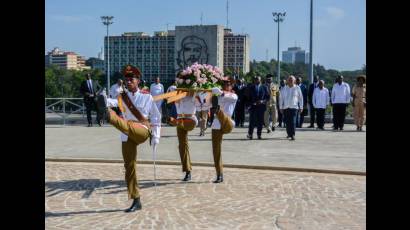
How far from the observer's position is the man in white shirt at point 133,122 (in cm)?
794

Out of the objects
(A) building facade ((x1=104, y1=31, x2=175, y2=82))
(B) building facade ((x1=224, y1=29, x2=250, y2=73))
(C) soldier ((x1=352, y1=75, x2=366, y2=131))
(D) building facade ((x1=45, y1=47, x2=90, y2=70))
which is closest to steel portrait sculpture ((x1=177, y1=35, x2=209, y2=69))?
(C) soldier ((x1=352, y1=75, x2=366, y2=131))

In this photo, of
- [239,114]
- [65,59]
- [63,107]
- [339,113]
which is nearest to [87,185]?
[239,114]

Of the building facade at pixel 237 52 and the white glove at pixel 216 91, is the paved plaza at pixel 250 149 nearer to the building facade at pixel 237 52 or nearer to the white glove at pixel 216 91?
the white glove at pixel 216 91

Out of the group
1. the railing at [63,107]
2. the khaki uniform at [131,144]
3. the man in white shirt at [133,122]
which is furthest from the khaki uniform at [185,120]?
the railing at [63,107]

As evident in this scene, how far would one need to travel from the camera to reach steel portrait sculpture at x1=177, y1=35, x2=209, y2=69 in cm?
3250

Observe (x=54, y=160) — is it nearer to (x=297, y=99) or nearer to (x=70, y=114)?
(x=297, y=99)

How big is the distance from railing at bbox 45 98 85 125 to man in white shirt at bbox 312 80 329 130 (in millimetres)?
10803

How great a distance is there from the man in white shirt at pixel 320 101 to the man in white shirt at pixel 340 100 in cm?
43

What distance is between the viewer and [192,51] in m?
32.8

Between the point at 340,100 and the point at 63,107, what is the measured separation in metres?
12.3

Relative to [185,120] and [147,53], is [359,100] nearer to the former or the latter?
[185,120]

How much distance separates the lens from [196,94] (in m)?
10.3

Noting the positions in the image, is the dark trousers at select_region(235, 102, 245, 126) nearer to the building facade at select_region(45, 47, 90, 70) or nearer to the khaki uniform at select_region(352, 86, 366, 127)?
the khaki uniform at select_region(352, 86, 366, 127)

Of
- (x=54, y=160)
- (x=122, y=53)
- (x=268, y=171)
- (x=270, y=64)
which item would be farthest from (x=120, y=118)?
(x=270, y=64)
